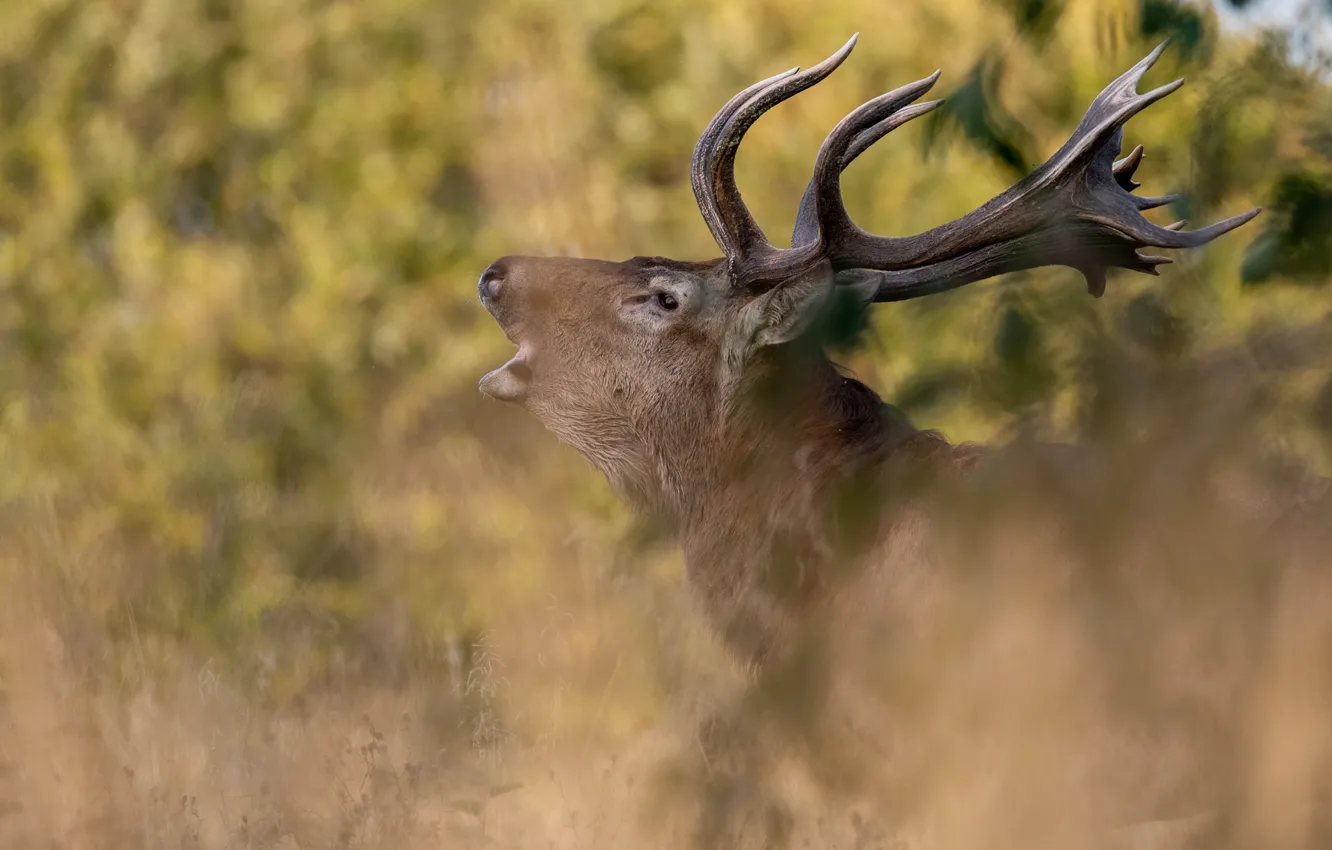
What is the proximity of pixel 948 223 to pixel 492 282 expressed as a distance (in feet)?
4.97

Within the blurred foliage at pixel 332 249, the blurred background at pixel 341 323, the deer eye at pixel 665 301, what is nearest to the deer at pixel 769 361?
the deer eye at pixel 665 301

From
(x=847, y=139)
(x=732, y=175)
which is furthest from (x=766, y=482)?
(x=847, y=139)

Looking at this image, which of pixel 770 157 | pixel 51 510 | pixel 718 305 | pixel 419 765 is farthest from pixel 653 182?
pixel 419 765

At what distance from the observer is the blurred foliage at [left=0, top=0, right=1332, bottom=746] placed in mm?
8211

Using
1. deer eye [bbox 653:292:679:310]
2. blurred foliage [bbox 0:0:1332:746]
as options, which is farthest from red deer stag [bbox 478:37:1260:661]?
blurred foliage [bbox 0:0:1332:746]

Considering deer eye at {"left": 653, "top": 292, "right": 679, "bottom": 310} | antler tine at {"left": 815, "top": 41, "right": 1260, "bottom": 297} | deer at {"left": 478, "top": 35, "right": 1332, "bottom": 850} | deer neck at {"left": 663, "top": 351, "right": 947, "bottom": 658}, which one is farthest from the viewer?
deer eye at {"left": 653, "top": 292, "right": 679, "bottom": 310}

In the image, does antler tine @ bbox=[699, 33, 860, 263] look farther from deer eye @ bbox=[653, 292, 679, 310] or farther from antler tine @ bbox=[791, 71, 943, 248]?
deer eye @ bbox=[653, 292, 679, 310]

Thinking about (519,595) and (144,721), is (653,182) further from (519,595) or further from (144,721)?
(144,721)

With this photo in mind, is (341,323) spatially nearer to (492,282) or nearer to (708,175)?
(492,282)

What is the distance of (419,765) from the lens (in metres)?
4.34

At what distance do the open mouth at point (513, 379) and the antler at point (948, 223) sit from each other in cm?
75

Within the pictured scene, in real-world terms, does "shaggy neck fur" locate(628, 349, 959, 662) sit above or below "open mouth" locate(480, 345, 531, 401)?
below

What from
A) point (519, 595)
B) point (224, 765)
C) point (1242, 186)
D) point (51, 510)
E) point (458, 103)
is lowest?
point (519, 595)

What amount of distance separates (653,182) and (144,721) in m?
4.74
